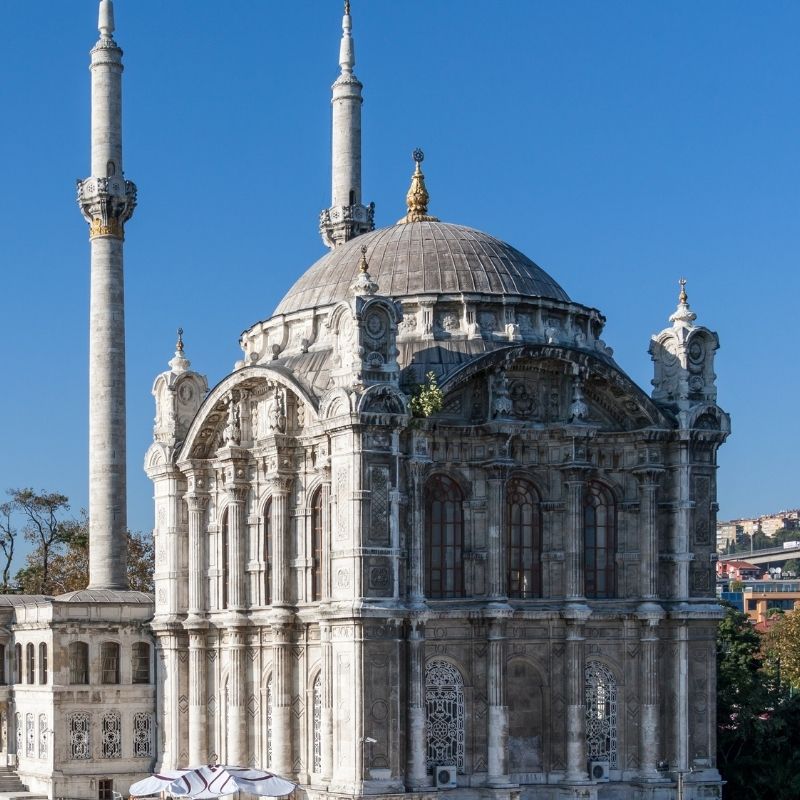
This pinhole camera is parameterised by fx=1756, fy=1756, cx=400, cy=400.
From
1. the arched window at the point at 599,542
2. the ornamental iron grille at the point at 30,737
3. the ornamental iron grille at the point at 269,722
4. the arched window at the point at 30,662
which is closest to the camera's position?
the arched window at the point at 599,542

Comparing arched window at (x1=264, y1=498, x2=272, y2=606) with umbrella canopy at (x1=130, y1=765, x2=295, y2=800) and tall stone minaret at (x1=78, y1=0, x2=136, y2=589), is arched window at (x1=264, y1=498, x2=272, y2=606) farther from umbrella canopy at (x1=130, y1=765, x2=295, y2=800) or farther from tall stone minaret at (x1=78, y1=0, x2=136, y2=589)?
tall stone minaret at (x1=78, y1=0, x2=136, y2=589)

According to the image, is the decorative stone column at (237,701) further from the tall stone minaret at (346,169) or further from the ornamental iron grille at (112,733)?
the tall stone minaret at (346,169)

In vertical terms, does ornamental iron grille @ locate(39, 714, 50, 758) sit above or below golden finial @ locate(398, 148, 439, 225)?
below

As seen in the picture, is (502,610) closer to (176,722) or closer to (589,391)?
(589,391)

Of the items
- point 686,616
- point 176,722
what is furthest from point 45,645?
point 686,616

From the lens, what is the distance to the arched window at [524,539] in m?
41.6

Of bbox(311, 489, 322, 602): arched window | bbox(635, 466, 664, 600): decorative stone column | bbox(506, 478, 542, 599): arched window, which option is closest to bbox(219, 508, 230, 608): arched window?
bbox(311, 489, 322, 602): arched window

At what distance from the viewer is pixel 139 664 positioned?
52.4 m

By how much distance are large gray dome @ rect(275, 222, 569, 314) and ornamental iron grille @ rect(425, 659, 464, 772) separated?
9194 mm

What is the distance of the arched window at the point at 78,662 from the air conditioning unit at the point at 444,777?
16.1 metres

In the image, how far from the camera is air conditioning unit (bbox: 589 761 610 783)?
136ft

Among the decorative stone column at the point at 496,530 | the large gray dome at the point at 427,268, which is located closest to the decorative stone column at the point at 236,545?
the large gray dome at the point at 427,268

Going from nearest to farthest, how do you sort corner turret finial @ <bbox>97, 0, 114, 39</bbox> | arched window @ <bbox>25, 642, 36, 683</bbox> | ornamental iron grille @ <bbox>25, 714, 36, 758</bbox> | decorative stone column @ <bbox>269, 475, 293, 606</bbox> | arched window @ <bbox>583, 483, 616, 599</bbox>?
arched window @ <bbox>583, 483, 616, 599</bbox> → decorative stone column @ <bbox>269, 475, 293, 606</bbox> → ornamental iron grille @ <bbox>25, 714, 36, 758</bbox> → arched window @ <bbox>25, 642, 36, 683</bbox> → corner turret finial @ <bbox>97, 0, 114, 39</bbox>

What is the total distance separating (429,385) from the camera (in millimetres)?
40000
